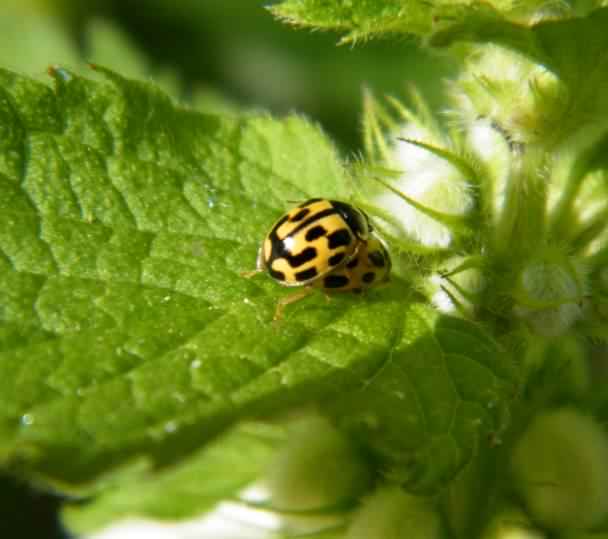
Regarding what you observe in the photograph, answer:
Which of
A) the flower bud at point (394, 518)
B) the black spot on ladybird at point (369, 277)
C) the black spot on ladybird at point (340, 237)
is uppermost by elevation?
the black spot on ladybird at point (340, 237)

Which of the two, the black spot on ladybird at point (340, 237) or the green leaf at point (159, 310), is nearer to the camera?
the green leaf at point (159, 310)

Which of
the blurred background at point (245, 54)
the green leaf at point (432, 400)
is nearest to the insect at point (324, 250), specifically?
the green leaf at point (432, 400)

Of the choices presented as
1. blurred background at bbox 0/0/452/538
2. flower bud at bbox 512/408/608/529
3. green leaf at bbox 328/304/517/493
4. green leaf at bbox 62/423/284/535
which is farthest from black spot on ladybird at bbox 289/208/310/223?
blurred background at bbox 0/0/452/538

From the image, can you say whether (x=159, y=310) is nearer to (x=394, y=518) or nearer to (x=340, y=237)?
(x=340, y=237)

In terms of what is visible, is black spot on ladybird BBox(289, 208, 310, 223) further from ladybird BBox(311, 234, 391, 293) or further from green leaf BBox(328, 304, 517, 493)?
green leaf BBox(328, 304, 517, 493)

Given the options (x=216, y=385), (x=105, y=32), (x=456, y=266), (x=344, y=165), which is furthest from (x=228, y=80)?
(x=216, y=385)

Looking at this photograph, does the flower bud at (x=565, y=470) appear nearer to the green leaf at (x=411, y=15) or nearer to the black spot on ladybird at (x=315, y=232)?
the black spot on ladybird at (x=315, y=232)
